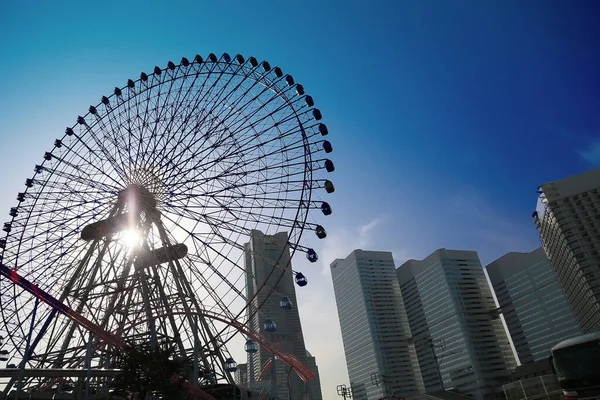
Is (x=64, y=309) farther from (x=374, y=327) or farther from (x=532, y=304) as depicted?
(x=374, y=327)

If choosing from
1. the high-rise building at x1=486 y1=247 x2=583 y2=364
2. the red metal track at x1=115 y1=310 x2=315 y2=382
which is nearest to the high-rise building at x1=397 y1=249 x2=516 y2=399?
the high-rise building at x1=486 y1=247 x2=583 y2=364

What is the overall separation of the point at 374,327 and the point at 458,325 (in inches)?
1284

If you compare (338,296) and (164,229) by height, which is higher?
(338,296)

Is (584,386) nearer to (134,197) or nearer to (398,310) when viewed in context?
(134,197)

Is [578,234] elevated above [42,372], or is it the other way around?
[578,234]

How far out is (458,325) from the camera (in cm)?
14250

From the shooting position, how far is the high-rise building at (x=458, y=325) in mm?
137000

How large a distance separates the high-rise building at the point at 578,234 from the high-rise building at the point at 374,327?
69.8 meters

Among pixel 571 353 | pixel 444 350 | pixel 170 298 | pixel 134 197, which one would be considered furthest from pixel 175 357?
pixel 444 350

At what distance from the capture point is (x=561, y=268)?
351 ft

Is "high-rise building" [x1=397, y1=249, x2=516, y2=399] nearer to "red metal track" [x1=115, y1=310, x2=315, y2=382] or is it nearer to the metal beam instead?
"red metal track" [x1=115, y1=310, x2=315, y2=382]

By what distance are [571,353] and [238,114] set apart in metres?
23.0

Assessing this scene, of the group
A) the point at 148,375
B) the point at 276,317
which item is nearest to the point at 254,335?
the point at 148,375

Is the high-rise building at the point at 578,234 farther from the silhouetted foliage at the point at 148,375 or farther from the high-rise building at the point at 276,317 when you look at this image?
the silhouetted foliage at the point at 148,375
